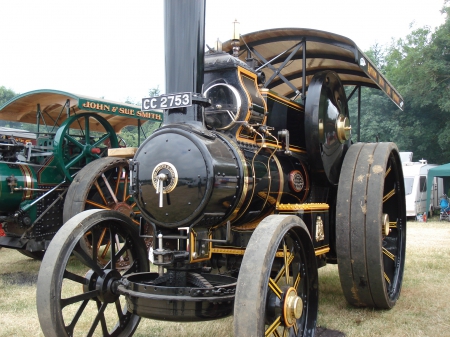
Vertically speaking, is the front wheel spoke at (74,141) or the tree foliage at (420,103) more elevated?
the tree foliage at (420,103)

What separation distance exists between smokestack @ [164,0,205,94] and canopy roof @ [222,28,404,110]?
4.12ft

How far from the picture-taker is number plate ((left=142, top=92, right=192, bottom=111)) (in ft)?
8.30

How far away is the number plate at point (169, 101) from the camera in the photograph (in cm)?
253

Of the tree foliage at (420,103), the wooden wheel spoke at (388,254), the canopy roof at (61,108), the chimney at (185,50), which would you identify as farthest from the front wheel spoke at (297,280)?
the tree foliage at (420,103)

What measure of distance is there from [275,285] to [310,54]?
2704 millimetres

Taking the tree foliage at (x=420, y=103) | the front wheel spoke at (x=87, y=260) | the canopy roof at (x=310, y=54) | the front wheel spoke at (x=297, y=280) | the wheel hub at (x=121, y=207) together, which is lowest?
the front wheel spoke at (x=297, y=280)

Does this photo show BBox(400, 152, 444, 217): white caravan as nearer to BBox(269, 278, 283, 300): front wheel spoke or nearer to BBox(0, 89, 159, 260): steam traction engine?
BBox(0, 89, 159, 260): steam traction engine

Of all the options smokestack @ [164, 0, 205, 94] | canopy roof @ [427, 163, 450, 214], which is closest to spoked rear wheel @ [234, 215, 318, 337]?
smokestack @ [164, 0, 205, 94]

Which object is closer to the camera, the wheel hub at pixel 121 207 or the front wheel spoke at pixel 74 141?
the wheel hub at pixel 121 207

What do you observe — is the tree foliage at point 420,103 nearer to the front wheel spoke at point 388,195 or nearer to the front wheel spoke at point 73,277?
the front wheel spoke at point 388,195

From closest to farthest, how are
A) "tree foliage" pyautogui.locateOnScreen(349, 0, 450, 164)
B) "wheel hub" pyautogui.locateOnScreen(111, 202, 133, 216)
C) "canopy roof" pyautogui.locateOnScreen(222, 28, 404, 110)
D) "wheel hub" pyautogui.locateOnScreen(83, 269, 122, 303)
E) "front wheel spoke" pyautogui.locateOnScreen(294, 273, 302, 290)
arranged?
"front wheel spoke" pyautogui.locateOnScreen(294, 273, 302, 290)
"wheel hub" pyautogui.locateOnScreen(83, 269, 122, 303)
"canopy roof" pyautogui.locateOnScreen(222, 28, 404, 110)
"wheel hub" pyautogui.locateOnScreen(111, 202, 133, 216)
"tree foliage" pyautogui.locateOnScreen(349, 0, 450, 164)

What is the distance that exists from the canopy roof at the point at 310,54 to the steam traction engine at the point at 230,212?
0.04 meters

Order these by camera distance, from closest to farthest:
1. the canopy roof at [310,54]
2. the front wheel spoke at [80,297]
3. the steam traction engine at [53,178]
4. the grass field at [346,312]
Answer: the front wheel spoke at [80,297], the grass field at [346,312], the canopy roof at [310,54], the steam traction engine at [53,178]

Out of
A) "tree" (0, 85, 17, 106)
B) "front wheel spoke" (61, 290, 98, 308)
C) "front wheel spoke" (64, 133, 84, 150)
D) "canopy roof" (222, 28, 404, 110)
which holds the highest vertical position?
"tree" (0, 85, 17, 106)
